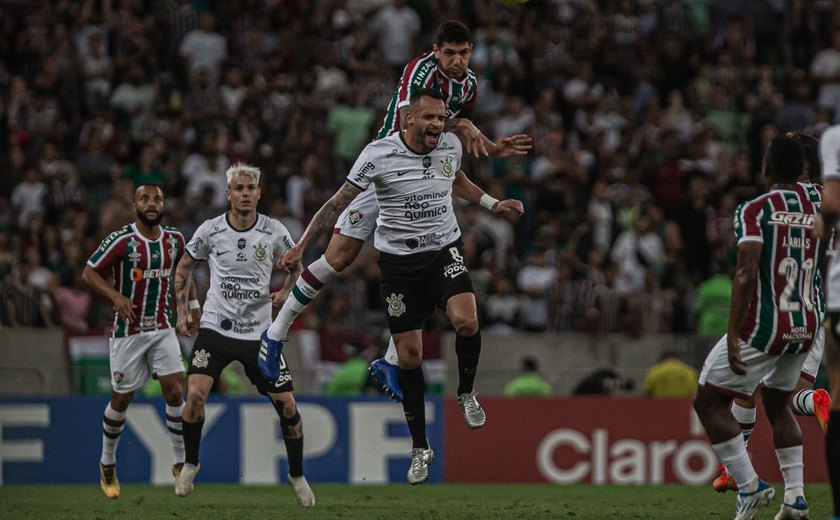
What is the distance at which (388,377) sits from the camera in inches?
492

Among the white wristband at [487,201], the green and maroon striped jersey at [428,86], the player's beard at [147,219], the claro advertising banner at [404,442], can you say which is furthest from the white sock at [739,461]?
the claro advertising banner at [404,442]

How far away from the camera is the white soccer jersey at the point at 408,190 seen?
38.8 feet

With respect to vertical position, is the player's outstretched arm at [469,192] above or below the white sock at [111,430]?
above

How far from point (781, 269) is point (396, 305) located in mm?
3341

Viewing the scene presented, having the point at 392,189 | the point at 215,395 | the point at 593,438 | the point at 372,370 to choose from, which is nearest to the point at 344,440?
the point at 215,395

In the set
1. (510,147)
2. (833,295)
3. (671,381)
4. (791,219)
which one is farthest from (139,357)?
(833,295)

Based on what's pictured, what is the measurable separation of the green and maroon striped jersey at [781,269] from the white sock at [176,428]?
21.4 feet

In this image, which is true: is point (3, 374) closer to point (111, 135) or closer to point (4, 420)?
point (4, 420)

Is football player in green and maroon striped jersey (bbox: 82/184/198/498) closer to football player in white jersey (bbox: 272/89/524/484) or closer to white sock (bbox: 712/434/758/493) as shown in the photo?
football player in white jersey (bbox: 272/89/524/484)

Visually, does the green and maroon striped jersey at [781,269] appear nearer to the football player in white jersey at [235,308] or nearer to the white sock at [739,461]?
the white sock at [739,461]

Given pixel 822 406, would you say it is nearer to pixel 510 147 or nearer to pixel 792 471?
pixel 792 471

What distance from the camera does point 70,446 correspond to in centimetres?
1775

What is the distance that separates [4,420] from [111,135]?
6018 mm

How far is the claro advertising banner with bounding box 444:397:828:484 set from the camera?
1817cm
